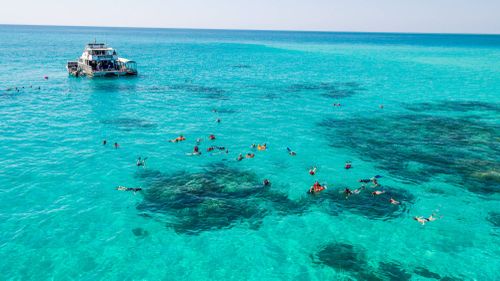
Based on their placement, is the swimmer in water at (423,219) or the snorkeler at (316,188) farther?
the snorkeler at (316,188)

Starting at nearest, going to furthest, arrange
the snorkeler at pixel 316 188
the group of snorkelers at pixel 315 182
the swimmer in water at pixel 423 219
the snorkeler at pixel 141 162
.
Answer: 1. the swimmer in water at pixel 423 219
2. the group of snorkelers at pixel 315 182
3. the snorkeler at pixel 316 188
4. the snorkeler at pixel 141 162

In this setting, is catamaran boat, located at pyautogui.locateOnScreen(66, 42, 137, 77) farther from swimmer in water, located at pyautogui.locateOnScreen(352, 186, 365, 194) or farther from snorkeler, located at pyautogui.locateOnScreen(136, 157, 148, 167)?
swimmer in water, located at pyautogui.locateOnScreen(352, 186, 365, 194)

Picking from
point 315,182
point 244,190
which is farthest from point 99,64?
point 315,182

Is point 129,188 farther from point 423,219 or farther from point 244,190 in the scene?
point 423,219

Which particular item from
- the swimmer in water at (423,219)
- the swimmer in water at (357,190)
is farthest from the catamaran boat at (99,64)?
the swimmer in water at (423,219)

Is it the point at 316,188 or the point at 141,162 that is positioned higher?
the point at 316,188

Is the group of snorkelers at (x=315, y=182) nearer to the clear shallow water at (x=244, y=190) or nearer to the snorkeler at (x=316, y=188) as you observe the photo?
the snorkeler at (x=316, y=188)

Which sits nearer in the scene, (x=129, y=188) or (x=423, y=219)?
(x=423, y=219)
